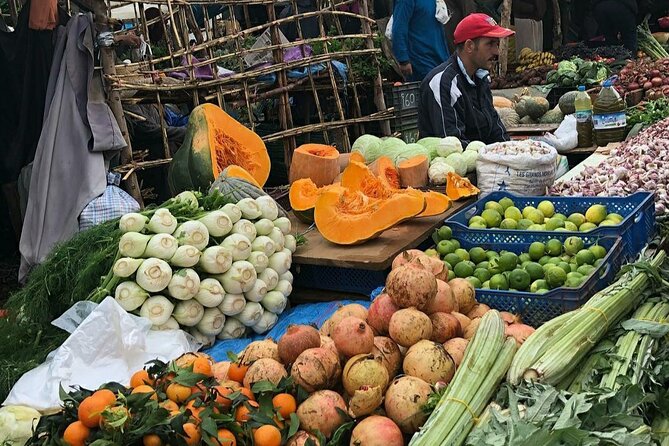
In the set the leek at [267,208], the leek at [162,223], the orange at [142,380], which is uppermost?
the leek at [162,223]

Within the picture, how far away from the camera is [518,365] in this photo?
6.49 feet

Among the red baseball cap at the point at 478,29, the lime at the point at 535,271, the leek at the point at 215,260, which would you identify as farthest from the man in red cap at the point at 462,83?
the leek at the point at 215,260

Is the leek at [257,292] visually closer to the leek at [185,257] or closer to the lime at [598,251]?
the leek at [185,257]

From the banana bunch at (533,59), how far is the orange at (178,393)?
8.75 metres

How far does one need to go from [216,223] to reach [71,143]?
2194 mm

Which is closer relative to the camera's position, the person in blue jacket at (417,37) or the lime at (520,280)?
the lime at (520,280)

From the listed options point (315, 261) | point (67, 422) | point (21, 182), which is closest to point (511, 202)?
point (315, 261)

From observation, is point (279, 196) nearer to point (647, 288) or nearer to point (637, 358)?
point (647, 288)

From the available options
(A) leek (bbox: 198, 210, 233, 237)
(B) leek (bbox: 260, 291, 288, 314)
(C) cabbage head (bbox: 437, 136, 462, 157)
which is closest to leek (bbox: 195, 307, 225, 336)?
(B) leek (bbox: 260, 291, 288, 314)

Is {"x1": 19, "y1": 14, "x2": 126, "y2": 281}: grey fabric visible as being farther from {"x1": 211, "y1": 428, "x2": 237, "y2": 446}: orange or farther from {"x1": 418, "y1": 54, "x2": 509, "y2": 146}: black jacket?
{"x1": 211, "y1": 428, "x2": 237, "y2": 446}: orange

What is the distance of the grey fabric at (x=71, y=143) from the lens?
4.65 metres

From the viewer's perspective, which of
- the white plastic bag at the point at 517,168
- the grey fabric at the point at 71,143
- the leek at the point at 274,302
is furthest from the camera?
the grey fabric at the point at 71,143

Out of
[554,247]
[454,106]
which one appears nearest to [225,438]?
[554,247]

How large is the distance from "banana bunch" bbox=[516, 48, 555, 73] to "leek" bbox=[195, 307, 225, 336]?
25.6ft
